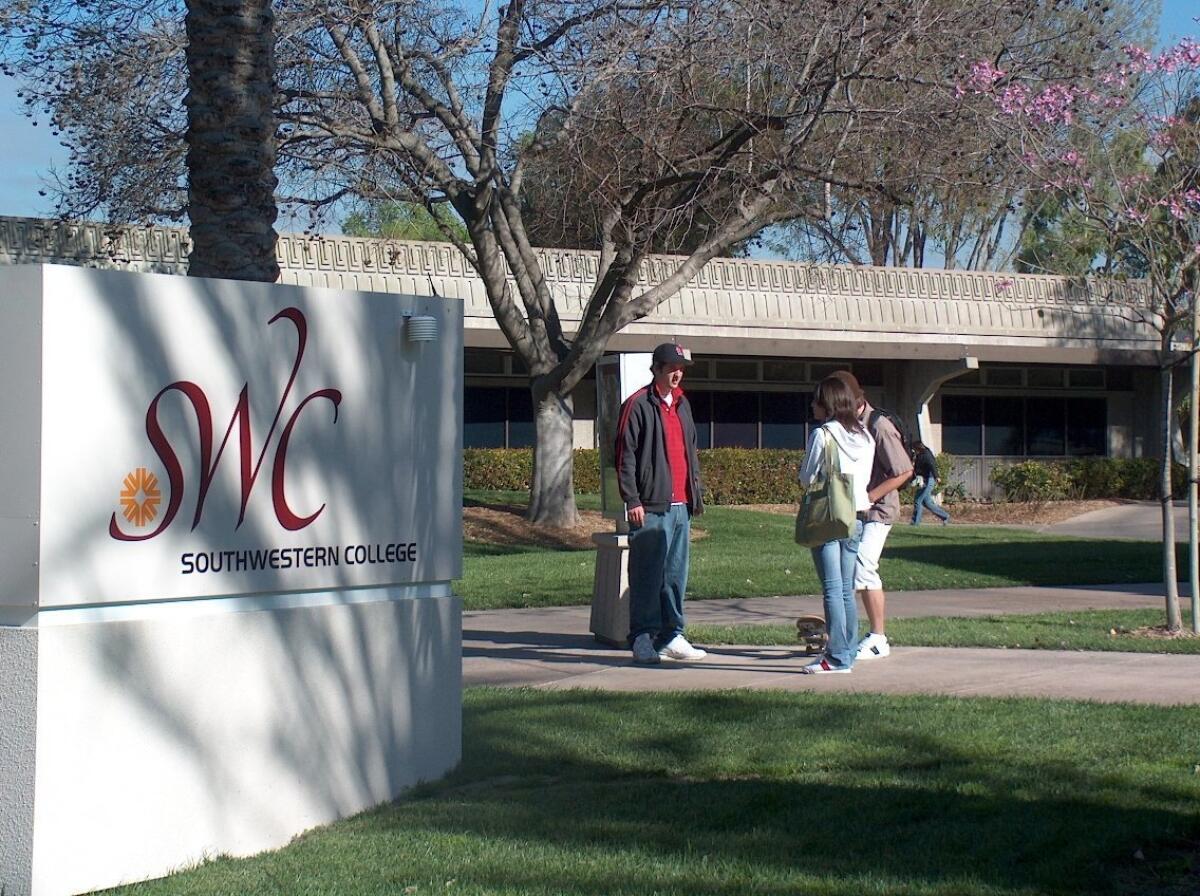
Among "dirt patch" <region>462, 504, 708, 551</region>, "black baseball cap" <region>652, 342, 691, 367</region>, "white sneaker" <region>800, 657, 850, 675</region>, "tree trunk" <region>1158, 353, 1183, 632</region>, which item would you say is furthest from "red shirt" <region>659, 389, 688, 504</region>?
"dirt patch" <region>462, 504, 708, 551</region>

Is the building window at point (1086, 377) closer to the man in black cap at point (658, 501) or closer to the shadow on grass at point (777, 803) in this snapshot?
the man in black cap at point (658, 501)

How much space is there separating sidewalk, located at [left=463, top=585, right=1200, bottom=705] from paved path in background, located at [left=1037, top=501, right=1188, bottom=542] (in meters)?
15.3

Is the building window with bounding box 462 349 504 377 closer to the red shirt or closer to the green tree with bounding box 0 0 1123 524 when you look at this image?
the green tree with bounding box 0 0 1123 524

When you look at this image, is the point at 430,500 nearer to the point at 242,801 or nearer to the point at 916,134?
the point at 242,801

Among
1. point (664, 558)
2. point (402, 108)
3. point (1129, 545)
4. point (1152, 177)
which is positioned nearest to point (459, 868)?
point (664, 558)

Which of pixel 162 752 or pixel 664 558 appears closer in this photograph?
pixel 162 752

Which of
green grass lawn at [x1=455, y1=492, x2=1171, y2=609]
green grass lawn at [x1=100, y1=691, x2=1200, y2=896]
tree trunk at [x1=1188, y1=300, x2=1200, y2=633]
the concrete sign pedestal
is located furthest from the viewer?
green grass lawn at [x1=455, y1=492, x2=1171, y2=609]

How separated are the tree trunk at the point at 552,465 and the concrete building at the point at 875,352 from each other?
497 cm

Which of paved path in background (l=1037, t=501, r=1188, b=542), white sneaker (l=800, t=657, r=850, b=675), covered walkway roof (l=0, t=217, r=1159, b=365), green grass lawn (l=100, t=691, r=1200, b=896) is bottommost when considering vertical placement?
green grass lawn (l=100, t=691, r=1200, b=896)

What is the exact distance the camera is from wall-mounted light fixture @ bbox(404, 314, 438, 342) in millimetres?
6430

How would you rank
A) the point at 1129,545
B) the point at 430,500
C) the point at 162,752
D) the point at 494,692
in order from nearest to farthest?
the point at 162,752
the point at 430,500
the point at 494,692
the point at 1129,545

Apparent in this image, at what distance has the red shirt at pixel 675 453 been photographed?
9.29 metres

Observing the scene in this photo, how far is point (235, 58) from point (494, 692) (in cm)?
Answer: 378

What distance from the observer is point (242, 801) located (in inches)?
225
